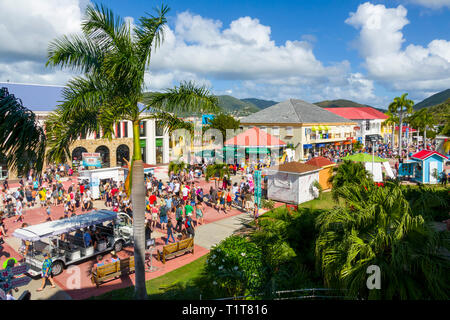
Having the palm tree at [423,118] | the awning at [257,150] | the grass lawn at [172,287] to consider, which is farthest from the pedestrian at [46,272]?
the palm tree at [423,118]

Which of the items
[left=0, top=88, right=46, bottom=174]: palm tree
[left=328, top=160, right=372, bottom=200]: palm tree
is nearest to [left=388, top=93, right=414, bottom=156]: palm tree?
[left=328, top=160, right=372, bottom=200]: palm tree

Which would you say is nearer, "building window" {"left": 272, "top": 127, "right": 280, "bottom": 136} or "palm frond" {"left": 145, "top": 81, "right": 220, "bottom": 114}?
"palm frond" {"left": 145, "top": 81, "right": 220, "bottom": 114}

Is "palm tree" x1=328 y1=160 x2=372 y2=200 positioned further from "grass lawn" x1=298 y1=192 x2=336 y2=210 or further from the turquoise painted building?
the turquoise painted building

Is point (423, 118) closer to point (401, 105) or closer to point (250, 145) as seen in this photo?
point (401, 105)

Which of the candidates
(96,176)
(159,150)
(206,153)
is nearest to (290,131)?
(206,153)

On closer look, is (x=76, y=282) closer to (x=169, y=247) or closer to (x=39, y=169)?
(x=169, y=247)
